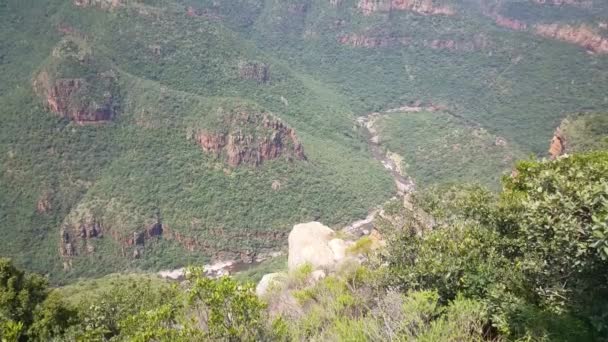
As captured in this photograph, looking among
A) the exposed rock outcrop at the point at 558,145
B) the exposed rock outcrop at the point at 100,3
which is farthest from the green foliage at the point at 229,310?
the exposed rock outcrop at the point at 100,3

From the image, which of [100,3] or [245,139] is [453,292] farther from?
[100,3]

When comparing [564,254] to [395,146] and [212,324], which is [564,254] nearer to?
[212,324]

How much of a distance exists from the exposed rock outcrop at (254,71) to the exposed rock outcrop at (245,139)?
171ft

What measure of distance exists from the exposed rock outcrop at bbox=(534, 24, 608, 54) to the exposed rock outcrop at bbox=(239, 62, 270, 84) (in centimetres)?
11946

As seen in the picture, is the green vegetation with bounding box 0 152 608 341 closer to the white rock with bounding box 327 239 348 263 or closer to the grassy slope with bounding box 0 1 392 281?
the white rock with bounding box 327 239 348 263

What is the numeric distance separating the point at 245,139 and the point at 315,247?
216ft

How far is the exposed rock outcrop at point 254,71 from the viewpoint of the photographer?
5960 inches

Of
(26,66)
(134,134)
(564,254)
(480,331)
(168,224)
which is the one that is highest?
(564,254)

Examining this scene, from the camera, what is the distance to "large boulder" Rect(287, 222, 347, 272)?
35.7 metres

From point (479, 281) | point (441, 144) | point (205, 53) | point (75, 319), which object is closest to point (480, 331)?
point (479, 281)

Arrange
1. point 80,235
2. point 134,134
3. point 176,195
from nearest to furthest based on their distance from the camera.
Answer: point 80,235 < point 176,195 < point 134,134

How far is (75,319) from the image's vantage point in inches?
1038

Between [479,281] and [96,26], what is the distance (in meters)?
150

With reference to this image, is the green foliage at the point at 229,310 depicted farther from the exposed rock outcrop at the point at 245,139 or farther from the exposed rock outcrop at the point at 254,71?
the exposed rock outcrop at the point at 254,71
